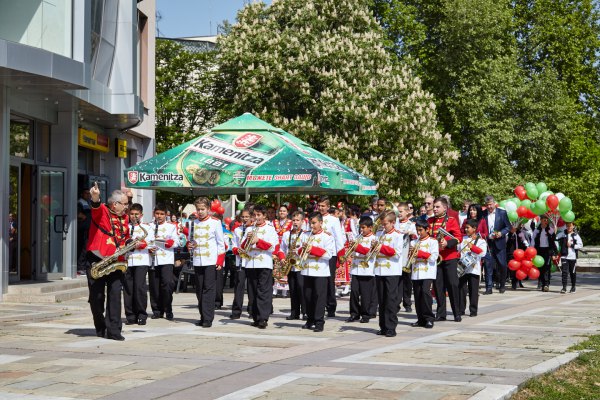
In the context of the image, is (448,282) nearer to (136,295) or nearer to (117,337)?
(136,295)

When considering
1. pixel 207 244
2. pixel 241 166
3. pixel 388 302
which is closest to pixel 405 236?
pixel 388 302

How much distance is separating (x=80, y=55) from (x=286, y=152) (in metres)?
4.59

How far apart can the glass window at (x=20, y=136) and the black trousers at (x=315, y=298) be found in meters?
8.90

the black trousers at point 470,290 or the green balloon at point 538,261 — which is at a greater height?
the green balloon at point 538,261

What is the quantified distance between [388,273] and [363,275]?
1487mm

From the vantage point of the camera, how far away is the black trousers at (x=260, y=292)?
14.1m

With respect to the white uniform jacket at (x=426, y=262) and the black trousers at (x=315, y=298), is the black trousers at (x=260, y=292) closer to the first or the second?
the black trousers at (x=315, y=298)

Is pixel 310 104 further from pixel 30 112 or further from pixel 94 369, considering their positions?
pixel 94 369

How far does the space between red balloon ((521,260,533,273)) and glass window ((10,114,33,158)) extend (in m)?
11.4

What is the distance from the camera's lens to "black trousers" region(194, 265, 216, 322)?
1413 cm

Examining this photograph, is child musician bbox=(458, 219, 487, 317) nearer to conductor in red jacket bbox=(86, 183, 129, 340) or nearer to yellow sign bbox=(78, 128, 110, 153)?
conductor in red jacket bbox=(86, 183, 129, 340)

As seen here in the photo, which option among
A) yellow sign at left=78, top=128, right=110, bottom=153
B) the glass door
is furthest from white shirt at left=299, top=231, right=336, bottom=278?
yellow sign at left=78, top=128, right=110, bottom=153

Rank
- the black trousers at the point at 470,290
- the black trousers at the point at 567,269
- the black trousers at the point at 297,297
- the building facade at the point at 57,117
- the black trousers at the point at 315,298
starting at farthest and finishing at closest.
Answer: the black trousers at the point at 567,269
the building facade at the point at 57,117
the black trousers at the point at 470,290
the black trousers at the point at 297,297
the black trousers at the point at 315,298

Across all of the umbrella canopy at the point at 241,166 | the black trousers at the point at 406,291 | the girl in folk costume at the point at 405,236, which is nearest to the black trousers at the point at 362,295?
the girl in folk costume at the point at 405,236
